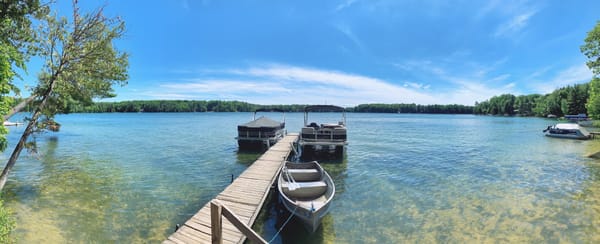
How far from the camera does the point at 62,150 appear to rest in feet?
77.2

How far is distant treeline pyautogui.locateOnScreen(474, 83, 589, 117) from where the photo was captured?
259 feet

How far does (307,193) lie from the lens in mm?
9898

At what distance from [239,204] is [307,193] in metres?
2.70

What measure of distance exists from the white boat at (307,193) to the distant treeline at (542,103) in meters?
91.0

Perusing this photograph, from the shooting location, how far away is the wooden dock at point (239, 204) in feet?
21.0

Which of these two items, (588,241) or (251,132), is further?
(251,132)

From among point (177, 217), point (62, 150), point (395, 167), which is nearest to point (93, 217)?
point (177, 217)

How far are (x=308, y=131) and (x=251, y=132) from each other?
596 centimetres

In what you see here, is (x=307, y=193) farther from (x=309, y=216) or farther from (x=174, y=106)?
(x=174, y=106)

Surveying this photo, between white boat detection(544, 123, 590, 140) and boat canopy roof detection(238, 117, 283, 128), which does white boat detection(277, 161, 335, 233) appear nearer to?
boat canopy roof detection(238, 117, 283, 128)

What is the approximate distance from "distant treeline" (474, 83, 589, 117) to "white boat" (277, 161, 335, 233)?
91.0m

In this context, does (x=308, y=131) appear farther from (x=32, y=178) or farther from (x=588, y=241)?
(x=32, y=178)

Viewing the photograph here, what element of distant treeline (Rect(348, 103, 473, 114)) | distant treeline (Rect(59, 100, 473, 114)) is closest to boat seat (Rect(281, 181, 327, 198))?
distant treeline (Rect(59, 100, 473, 114))

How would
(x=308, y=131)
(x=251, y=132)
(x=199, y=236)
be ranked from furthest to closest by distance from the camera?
1. (x=251, y=132)
2. (x=308, y=131)
3. (x=199, y=236)
